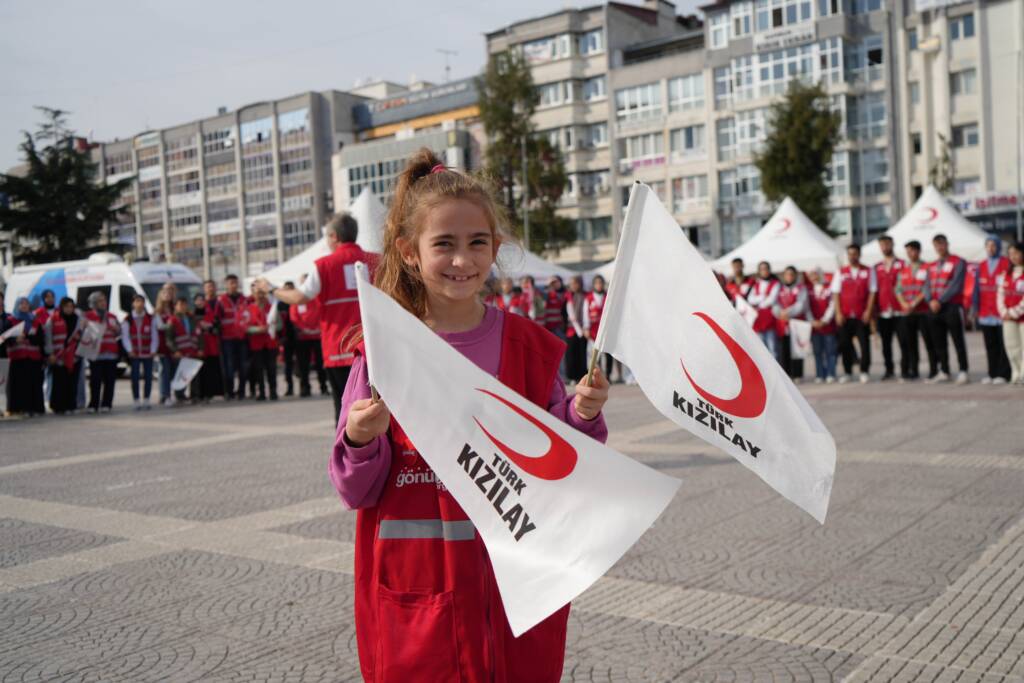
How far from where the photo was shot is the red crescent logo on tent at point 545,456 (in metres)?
2.18

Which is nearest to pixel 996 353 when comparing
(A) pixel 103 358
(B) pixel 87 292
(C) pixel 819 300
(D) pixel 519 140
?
(C) pixel 819 300

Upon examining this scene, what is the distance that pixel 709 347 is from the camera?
8.35ft

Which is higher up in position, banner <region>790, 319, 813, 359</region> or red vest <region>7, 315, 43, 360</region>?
red vest <region>7, 315, 43, 360</region>

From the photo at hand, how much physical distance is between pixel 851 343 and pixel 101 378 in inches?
483

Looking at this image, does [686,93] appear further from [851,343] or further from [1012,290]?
[1012,290]

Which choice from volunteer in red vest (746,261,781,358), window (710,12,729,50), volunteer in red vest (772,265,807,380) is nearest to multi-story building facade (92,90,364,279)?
window (710,12,729,50)

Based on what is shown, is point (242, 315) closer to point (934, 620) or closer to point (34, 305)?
point (34, 305)

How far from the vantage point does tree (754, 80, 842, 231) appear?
40125mm

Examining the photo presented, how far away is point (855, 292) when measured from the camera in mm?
15398

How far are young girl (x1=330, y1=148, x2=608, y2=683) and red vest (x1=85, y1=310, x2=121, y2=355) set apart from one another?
1510 cm

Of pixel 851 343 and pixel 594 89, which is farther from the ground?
pixel 594 89

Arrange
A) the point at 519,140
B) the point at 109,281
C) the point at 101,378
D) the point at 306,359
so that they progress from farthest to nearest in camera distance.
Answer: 1. the point at 519,140
2. the point at 109,281
3. the point at 306,359
4. the point at 101,378

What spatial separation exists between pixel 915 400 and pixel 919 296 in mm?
2991

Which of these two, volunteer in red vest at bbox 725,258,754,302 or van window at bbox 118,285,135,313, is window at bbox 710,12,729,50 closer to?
van window at bbox 118,285,135,313
